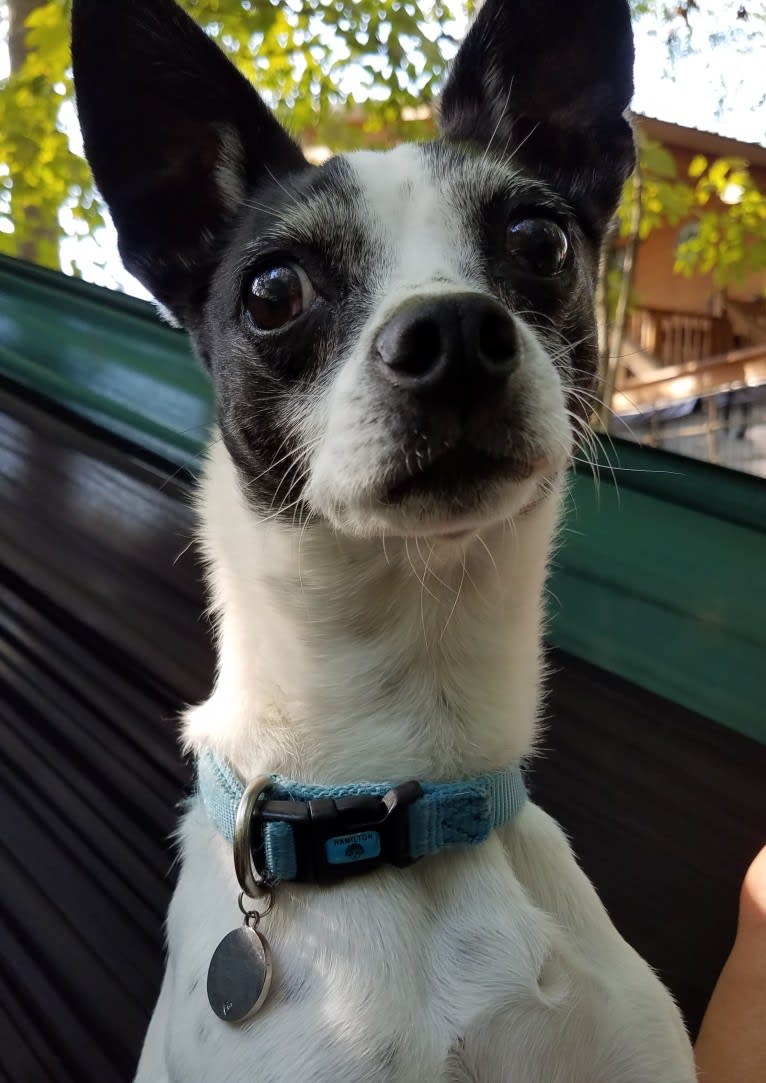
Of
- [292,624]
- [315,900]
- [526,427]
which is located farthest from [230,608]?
[526,427]

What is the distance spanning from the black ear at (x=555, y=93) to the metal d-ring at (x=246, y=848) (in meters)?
1.19

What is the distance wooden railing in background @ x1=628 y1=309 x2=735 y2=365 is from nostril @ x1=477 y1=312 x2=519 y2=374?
4531 millimetres

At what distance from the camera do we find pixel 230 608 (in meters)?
1.38

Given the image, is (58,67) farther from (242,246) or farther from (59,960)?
(59,960)

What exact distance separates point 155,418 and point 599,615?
49.5 inches

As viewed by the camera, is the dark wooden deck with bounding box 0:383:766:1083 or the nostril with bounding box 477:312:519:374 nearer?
the nostril with bounding box 477:312:519:374

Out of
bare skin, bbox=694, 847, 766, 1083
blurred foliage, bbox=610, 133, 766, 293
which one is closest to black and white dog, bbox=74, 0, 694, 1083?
bare skin, bbox=694, 847, 766, 1083

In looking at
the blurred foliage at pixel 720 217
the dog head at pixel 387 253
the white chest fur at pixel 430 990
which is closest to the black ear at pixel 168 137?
the dog head at pixel 387 253

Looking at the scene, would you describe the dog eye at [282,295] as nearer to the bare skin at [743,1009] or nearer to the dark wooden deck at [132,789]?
the dark wooden deck at [132,789]

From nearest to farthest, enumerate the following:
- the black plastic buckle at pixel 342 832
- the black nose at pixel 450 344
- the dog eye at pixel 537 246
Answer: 1. the black nose at pixel 450 344
2. the black plastic buckle at pixel 342 832
3. the dog eye at pixel 537 246

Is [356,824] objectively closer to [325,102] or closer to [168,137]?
[168,137]

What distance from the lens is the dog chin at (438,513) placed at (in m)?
1.04

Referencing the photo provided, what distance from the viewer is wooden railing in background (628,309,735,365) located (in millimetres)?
5250

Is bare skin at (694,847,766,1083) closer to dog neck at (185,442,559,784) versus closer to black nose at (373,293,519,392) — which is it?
dog neck at (185,442,559,784)
